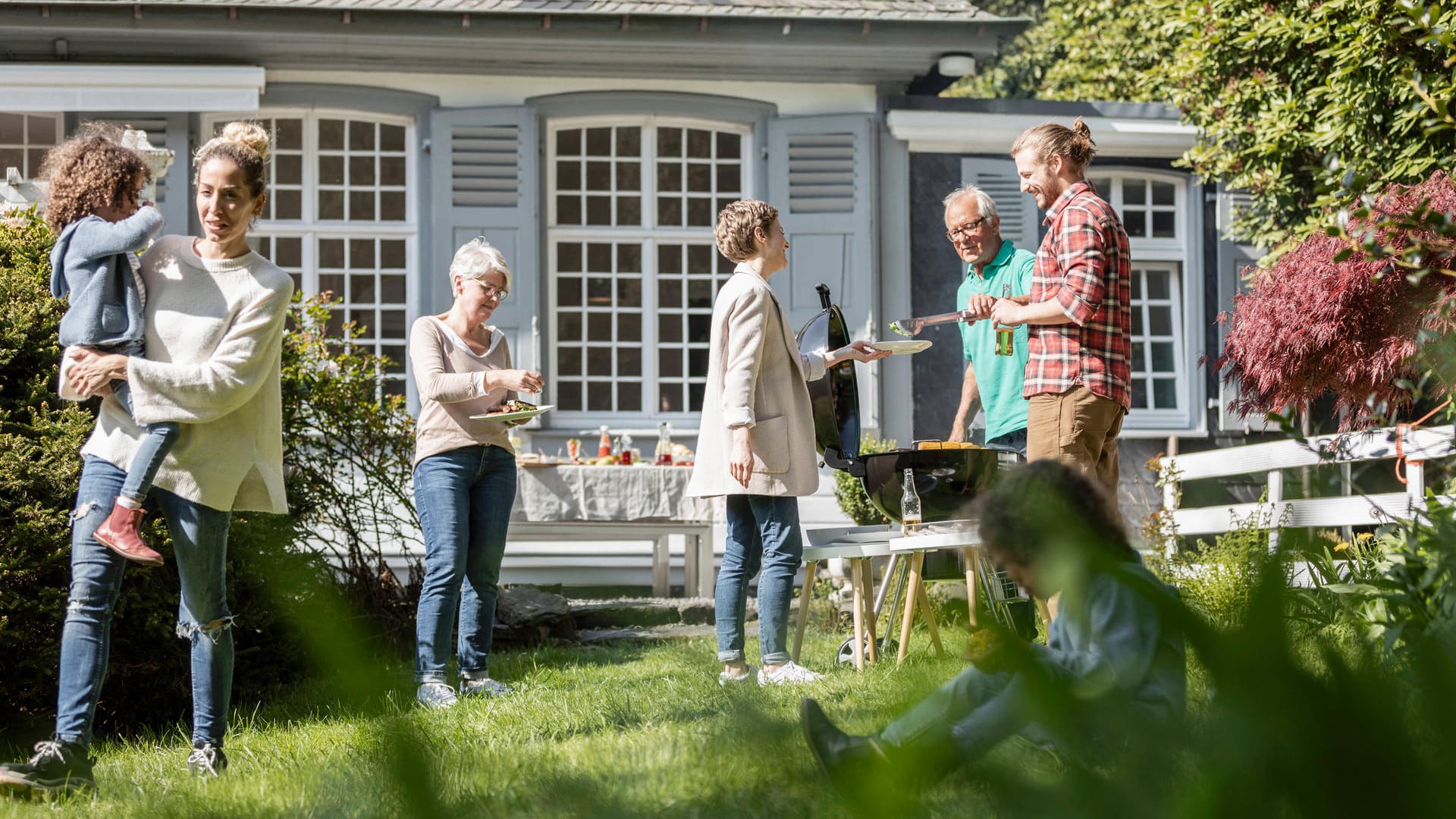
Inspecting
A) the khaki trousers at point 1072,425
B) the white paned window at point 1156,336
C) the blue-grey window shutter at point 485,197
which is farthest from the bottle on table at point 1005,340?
the white paned window at point 1156,336

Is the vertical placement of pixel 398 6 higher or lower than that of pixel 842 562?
higher

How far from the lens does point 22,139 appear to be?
8594 millimetres

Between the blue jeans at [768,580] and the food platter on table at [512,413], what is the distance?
2.01 ft

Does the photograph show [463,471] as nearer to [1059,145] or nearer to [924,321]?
[924,321]

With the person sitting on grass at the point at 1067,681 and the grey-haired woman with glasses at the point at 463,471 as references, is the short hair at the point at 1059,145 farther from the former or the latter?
the person sitting on grass at the point at 1067,681

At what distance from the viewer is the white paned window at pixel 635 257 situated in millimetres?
8859

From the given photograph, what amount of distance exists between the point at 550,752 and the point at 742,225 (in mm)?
2034

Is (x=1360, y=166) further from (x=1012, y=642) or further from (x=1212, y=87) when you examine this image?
(x=1012, y=642)

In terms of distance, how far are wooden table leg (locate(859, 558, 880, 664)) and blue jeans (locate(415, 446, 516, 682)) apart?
3.68ft

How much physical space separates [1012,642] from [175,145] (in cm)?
868

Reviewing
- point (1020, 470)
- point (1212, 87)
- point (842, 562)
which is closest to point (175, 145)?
point (842, 562)

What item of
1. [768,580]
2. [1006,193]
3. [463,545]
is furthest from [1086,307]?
[1006,193]

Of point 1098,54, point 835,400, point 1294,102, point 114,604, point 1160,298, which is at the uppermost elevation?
point 1098,54

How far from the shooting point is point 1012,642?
0.44m
